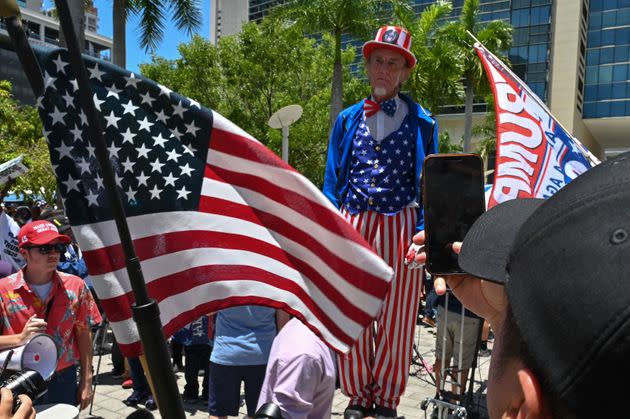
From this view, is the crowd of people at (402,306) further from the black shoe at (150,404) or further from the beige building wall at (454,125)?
the beige building wall at (454,125)

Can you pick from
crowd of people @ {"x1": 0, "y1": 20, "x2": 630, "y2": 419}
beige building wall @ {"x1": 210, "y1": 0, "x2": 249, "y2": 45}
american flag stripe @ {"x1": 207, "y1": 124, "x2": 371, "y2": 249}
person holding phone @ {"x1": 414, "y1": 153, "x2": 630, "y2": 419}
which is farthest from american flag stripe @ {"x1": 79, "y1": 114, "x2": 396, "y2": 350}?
beige building wall @ {"x1": 210, "y1": 0, "x2": 249, "y2": 45}

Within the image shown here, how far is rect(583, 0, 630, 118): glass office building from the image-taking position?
155ft

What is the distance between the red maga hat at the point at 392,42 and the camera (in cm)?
322

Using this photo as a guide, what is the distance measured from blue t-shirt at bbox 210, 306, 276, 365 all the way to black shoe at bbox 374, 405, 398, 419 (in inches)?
51.0

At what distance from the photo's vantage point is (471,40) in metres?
24.8

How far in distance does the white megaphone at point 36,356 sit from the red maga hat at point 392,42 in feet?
8.67

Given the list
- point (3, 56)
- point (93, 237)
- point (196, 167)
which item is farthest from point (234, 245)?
point (3, 56)

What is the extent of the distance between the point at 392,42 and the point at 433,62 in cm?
2325

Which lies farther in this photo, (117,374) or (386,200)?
(117,374)

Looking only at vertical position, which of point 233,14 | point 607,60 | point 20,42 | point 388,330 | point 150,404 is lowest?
point 150,404

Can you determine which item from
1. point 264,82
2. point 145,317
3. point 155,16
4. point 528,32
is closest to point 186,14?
point 155,16

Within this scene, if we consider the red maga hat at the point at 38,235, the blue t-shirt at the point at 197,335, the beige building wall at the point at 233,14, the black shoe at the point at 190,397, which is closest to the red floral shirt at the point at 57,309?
the red maga hat at the point at 38,235

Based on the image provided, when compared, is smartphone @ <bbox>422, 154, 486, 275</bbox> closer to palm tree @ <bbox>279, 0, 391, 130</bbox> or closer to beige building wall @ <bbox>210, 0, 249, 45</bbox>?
palm tree @ <bbox>279, 0, 391, 130</bbox>

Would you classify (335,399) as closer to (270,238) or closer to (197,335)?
(197,335)
